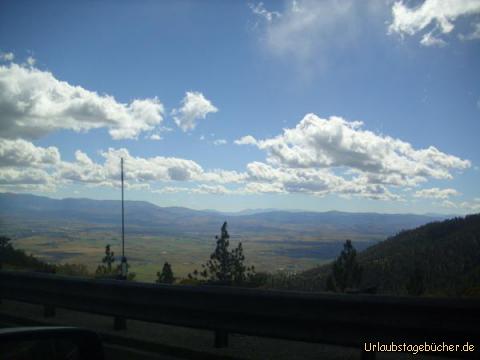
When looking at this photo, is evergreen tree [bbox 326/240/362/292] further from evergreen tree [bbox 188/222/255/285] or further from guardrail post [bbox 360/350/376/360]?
guardrail post [bbox 360/350/376/360]

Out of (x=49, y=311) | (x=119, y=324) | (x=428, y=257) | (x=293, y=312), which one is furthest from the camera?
(x=428, y=257)

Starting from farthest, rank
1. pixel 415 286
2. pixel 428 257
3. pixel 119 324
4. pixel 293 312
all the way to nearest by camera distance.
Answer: pixel 428 257, pixel 415 286, pixel 119 324, pixel 293 312

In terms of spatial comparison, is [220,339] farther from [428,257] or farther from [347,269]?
[428,257]

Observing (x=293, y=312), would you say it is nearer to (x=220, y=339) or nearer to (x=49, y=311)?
(x=220, y=339)

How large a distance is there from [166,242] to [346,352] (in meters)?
140

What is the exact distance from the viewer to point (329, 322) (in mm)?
5348

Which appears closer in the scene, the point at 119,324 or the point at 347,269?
the point at 119,324

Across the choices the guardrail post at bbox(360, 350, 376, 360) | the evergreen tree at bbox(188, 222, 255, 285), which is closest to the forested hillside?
the evergreen tree at bbox(188, 222, 255, 285)

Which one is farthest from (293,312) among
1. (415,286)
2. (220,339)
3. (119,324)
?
(415,286)

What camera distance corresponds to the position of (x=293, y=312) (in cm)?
558

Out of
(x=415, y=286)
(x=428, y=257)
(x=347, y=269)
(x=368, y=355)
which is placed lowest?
(x=428, y=257)

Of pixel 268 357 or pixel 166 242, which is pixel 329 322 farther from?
pixel 166 242

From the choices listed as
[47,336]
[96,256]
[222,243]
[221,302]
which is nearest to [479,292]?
[221,302]

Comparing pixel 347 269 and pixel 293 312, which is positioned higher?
pixel 293 312
